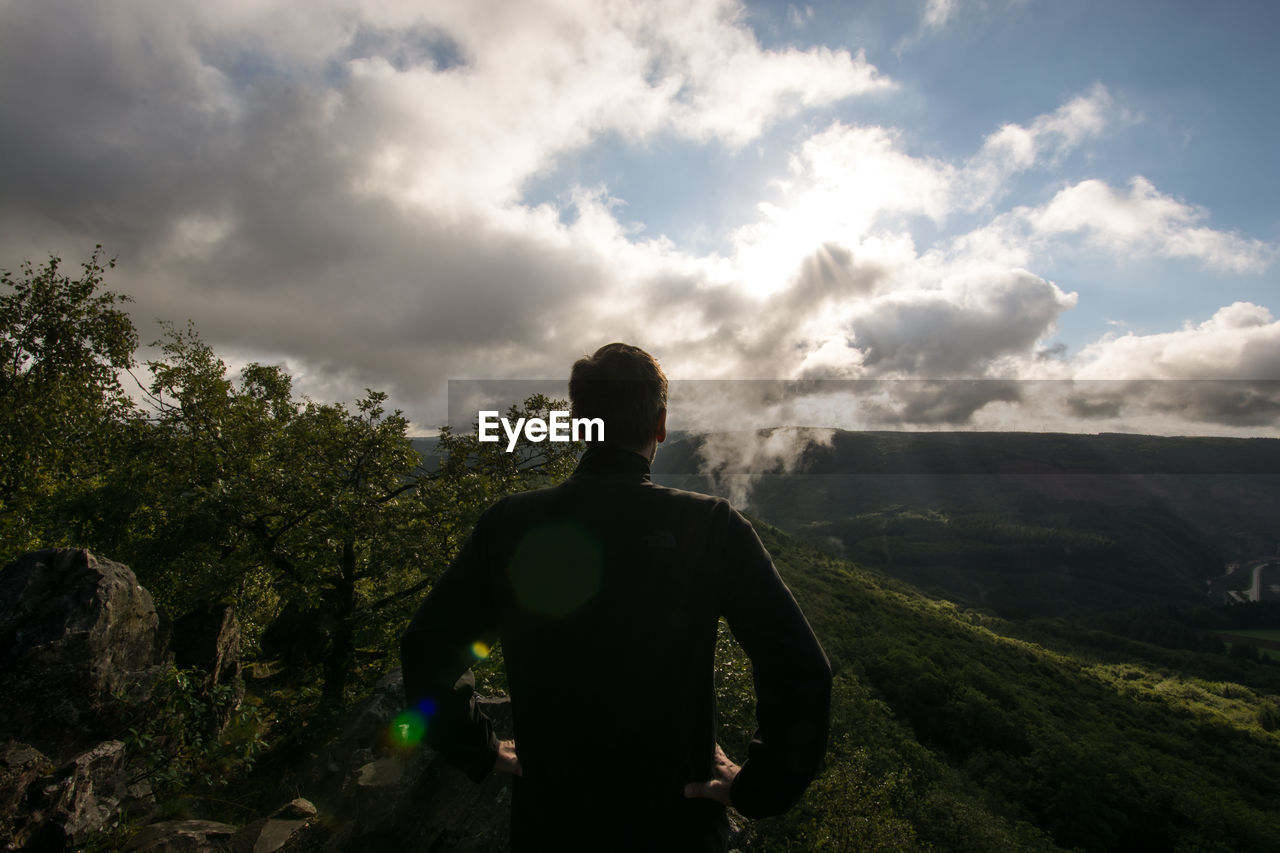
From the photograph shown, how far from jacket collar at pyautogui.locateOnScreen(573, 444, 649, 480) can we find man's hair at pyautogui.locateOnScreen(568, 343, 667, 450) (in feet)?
0.16

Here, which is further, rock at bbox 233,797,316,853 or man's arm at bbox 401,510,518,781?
rock at bbox 233,797,316,853

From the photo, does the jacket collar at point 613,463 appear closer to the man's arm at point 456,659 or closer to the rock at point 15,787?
the man's arm at point 456,659

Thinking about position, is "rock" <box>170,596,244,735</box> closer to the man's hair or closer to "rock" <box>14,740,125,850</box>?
"rock" <box>14,740,125,850</box>

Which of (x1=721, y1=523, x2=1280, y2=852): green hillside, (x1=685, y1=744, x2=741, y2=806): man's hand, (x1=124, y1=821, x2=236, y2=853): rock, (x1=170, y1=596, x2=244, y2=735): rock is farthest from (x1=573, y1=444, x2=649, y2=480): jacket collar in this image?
(x1=721, y1=523, x2=1280, y2=852): green hillside

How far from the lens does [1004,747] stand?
87.2m

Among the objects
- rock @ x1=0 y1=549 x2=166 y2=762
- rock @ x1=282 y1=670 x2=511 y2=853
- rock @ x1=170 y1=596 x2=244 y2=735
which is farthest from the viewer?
rock @ x1=170 y1=596 x2=244 y2=735

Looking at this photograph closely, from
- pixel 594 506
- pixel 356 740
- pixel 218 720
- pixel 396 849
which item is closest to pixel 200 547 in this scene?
pixel 218 720

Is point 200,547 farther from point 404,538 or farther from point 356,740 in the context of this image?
point 356,740

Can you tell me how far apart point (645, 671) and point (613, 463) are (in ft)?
3.43

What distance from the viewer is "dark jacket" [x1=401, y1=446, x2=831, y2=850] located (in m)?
2.46

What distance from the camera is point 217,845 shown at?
283 inches

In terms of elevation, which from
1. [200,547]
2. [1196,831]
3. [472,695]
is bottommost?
[1196,831]

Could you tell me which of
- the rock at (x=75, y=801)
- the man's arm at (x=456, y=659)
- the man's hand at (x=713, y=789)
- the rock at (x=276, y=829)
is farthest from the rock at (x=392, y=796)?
the man's hand at (x=713, y=789)

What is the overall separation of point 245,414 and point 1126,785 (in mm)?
114916
